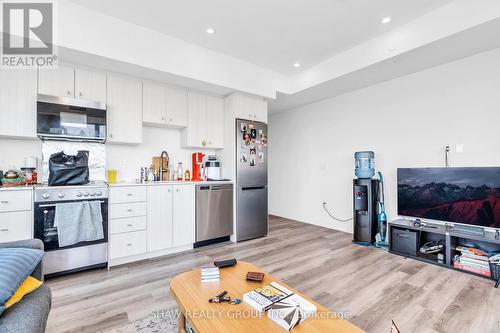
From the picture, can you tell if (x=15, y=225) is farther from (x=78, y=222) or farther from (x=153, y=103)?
(x=153, y=103)

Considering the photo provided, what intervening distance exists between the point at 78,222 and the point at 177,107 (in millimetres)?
1994

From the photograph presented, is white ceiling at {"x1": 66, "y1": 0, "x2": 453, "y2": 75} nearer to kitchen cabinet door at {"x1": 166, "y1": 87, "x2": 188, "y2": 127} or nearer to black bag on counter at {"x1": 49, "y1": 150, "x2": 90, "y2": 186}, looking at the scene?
kitchen cabinet door at {"x1": 166, "y1": 87, "x2": 188, "y2": 127}

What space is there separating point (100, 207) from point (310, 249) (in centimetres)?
277

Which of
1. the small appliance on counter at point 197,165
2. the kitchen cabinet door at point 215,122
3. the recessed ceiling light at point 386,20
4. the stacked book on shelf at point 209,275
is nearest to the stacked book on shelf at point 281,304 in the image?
the stacked book on shelf at point 209,275

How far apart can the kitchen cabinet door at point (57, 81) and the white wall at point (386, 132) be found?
4054mm

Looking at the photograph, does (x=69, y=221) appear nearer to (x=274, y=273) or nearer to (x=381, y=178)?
(x=274, y=273)

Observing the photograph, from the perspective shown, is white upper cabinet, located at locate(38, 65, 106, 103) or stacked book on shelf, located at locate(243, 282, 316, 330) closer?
stacked book on shelf, located at locate(243, 282, 316, 330)

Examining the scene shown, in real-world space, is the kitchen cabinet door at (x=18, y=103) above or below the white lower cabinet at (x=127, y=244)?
above

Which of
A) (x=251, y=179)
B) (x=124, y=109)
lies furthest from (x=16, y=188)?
(x=251, y=179)

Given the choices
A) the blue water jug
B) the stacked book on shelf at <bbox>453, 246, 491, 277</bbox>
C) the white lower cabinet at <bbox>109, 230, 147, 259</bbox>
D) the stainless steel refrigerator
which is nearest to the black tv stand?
the stacked book on shelf at <bbox>453, 246, 491, 277</bbox>

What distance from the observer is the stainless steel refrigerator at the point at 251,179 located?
12.4ft

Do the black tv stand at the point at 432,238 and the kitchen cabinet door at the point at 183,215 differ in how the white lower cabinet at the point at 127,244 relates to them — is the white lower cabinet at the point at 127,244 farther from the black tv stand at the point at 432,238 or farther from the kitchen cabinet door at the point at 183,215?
the black tv stand at the point at 432,238

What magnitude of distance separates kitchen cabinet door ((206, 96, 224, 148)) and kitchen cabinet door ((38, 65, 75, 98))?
181cm

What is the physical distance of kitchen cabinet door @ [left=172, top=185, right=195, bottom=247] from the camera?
10.5ft
